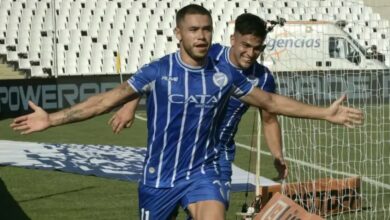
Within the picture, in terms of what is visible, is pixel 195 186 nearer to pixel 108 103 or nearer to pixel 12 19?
pixel 108 103

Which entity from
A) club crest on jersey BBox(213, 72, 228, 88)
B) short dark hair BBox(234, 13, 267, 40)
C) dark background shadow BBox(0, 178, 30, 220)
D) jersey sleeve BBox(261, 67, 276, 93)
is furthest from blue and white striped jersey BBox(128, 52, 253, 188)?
dark background shadow BBox(0, 178, 30, 220)

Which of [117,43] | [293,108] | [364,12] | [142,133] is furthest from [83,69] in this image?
[293,108]

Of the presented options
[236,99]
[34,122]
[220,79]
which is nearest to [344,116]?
[220,79]

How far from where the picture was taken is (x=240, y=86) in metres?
5.53

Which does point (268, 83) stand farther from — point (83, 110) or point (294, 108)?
point (83, 110)

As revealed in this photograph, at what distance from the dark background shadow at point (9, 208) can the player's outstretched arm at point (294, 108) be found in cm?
411

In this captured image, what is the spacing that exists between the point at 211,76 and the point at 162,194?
2.64 feet

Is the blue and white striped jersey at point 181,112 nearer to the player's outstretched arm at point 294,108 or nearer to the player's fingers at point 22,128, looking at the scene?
the player's outstretched arm at point 294,108

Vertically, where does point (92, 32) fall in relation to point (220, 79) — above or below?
above

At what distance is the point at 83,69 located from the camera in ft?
87.1

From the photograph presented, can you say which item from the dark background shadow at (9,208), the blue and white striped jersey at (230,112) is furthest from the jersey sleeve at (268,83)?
the dark background shadow at (9,208)

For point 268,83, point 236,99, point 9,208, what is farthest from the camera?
point 9,208

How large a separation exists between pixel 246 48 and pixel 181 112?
3.82 feet

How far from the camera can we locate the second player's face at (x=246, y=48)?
6285 mm
